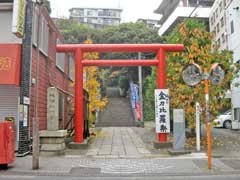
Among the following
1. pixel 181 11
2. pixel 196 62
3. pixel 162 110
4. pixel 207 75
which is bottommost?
pixel 162 110

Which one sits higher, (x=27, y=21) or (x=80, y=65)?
(x=27, y=21)

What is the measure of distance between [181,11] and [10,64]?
47480mm

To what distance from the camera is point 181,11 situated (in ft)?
194

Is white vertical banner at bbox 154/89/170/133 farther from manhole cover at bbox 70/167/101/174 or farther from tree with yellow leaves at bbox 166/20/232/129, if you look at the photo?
manhole cover at bbox 70/167/101/174

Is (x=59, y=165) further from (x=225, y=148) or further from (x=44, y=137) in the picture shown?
(x=225, y=148)

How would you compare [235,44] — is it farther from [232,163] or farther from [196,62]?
[232,163]

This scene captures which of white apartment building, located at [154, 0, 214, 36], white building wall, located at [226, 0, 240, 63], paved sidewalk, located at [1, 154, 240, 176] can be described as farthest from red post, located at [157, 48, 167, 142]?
white apartment building, located at [154, 0, 214, 36]

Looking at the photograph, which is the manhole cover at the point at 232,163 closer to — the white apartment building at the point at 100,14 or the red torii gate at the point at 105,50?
the red torii gate at the point at 105,50

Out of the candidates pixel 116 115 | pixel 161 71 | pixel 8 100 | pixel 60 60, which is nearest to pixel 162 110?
pixel 161 71

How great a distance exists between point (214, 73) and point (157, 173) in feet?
12.3

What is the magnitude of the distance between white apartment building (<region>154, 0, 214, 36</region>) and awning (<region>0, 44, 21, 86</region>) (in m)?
43.7

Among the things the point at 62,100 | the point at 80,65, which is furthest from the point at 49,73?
the point at 62,100

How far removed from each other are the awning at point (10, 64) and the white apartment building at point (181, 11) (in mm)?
43680

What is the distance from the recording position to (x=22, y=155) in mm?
14727
